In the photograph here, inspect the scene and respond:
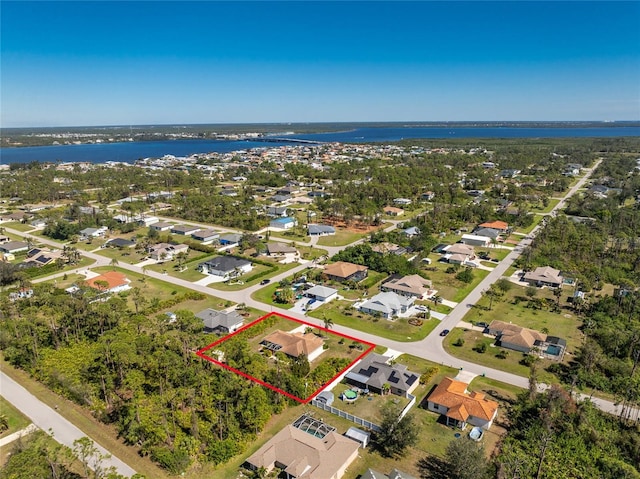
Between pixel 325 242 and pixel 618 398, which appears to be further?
pixel 325 242

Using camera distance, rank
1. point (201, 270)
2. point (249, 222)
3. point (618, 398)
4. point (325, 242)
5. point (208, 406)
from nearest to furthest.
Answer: point (208, 406) → point (618, 398) → point (201, 270) → point (325, 242) → point (249, 222)

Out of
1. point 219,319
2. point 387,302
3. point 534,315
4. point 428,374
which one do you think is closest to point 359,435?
point 428,374

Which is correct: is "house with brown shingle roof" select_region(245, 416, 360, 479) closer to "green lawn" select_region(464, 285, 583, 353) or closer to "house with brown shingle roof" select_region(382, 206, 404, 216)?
"green lawn" select_region(464, 285, 583, 353)

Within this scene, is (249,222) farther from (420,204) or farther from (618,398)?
(618,398)

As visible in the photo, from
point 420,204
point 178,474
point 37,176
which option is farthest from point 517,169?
point 37,176

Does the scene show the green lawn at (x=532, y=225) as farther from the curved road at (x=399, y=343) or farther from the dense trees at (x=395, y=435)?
the dense trees at (x=395, y=435)

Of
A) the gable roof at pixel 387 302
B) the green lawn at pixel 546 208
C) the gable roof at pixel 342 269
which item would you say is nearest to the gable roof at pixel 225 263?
the gable roof at pixel 342 269

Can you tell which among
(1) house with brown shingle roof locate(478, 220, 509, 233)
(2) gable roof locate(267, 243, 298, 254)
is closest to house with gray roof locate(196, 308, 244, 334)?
(2) gable roof locate(267, 243, 298, 254)
